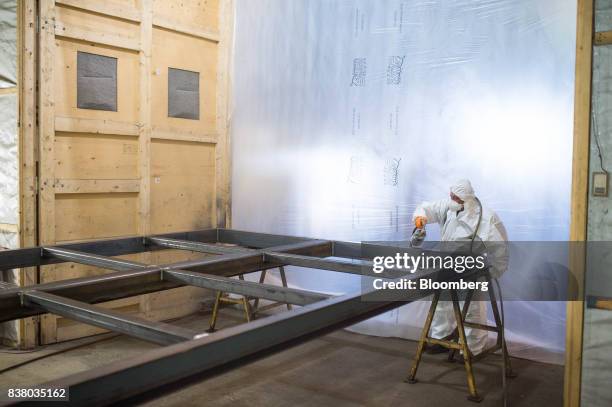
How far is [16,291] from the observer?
207cm

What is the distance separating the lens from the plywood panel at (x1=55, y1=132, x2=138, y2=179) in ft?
14.6

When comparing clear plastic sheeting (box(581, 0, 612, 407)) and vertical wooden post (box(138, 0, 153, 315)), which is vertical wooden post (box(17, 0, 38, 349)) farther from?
clear plastic sheeting (box(581, 0, 612, 407))

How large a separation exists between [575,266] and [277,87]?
331 cm

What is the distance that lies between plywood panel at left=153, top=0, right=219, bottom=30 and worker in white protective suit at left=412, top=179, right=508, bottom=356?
112 inches

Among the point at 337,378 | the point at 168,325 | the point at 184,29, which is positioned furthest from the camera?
the point at 184,29

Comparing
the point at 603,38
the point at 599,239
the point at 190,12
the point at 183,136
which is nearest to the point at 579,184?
the point at 599,239

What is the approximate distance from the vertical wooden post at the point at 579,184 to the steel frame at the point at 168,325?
3.42ft

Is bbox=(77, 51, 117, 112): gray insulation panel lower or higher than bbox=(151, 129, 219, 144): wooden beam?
higher

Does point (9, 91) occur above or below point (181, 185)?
above

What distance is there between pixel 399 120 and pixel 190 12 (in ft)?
7.45

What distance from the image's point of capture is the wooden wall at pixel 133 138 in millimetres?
4379

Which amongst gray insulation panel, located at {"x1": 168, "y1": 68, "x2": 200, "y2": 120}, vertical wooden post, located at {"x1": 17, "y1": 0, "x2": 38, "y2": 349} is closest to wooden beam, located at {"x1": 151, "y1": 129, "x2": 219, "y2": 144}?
gray insulation panel, located at {"x1": 168, "y1": 68, "x2": 200, "y2": 120}

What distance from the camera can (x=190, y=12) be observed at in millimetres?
5340

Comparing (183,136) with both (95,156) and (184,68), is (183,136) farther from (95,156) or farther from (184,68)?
(95,156)
